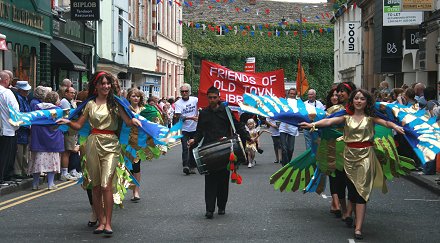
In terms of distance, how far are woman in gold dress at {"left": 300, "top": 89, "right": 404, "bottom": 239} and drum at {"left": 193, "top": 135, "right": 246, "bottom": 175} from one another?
1756 mm

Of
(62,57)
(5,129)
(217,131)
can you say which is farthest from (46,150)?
(62,57)

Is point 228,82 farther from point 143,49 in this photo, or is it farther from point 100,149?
point 143,49

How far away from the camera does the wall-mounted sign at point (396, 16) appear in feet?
90.2

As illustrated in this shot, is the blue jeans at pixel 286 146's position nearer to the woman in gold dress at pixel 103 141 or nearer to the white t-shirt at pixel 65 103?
the white t-shirt at pixel 65 103

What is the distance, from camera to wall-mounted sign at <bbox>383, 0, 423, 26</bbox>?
2750cm

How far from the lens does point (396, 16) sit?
27672 millimetres

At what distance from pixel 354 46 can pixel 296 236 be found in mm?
40651

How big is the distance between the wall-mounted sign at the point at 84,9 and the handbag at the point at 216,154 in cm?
1931

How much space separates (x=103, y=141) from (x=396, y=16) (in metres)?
20.1

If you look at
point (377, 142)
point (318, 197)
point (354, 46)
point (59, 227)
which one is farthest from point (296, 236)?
point (354, 46)

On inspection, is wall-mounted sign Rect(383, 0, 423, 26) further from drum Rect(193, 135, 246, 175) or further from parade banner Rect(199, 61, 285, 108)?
drum Rect(193, 135, 246, 175)

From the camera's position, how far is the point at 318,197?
13.0 m

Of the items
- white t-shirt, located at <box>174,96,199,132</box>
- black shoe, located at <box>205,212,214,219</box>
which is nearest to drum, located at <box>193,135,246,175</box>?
black shoe, located at <box>205,212,214,219</box>

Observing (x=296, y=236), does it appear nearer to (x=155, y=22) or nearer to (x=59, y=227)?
(x=59, y=227)
